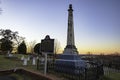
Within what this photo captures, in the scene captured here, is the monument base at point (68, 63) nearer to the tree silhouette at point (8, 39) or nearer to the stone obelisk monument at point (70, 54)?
the stone obelisk monument at point (70, 54)

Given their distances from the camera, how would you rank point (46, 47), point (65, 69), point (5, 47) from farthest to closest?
A: point (5, 47) → point (65, 69) → point (46, 47)

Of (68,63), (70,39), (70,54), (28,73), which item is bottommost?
(28,73)

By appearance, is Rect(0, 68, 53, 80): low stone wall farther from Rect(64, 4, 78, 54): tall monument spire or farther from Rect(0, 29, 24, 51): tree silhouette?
Rect(0, 29, 24, 51): tree silhouette

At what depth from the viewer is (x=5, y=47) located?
2335 inches

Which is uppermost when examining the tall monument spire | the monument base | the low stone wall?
the tall monument spire

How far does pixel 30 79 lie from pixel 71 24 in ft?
29.1

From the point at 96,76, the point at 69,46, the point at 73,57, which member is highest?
the point at 69,46

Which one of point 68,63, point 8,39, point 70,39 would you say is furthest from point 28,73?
point 8,39

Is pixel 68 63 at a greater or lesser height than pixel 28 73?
greater

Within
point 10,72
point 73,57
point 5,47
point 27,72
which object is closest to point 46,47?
point 27,72

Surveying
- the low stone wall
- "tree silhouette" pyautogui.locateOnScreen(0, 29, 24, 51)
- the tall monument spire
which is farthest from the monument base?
"tree silhouette" pyautogui.locateOnScreen(0, 29, 24, 51)

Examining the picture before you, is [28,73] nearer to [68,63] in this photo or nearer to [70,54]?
[68,63]

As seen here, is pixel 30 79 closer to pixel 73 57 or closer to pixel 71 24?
pixel 73 57

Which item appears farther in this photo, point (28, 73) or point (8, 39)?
point (8, 39)
